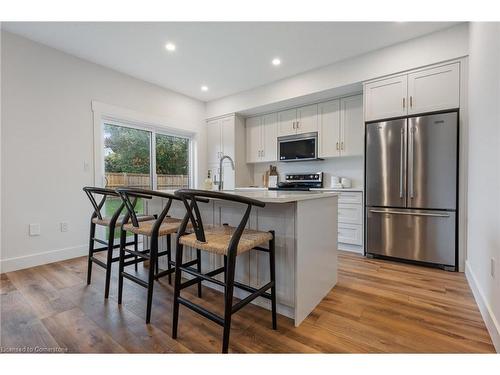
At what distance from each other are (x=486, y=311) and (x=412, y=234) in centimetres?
124

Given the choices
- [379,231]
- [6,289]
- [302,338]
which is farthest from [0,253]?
[379,231]

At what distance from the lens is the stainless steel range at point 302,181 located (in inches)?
162

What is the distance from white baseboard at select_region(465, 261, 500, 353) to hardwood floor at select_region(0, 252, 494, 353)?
4cm

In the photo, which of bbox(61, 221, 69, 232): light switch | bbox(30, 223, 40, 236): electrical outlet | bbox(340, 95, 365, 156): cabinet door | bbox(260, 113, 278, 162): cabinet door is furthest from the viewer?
bbox(260, 113, 278, 162): cabinet door

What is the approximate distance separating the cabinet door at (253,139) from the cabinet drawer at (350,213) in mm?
1942

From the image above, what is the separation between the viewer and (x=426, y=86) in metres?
2.75

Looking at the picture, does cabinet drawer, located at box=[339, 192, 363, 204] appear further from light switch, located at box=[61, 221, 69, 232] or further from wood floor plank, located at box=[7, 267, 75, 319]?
light switch, located at box=[61, 221, 69, 232]

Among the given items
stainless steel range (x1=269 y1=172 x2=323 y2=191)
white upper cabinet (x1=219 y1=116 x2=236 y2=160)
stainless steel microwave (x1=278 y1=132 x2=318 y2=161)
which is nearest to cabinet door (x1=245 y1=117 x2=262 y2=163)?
white upper cabinet (x1=219 y1=116 x2=236 y2=160)

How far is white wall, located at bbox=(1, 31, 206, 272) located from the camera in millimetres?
2605

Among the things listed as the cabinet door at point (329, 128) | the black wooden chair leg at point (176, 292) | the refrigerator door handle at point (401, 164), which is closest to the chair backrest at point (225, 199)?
the black wooden chair leg at point (176, 292)

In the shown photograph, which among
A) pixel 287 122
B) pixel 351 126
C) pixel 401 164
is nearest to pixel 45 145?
pixel 287 122

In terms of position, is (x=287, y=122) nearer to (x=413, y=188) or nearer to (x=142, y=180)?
(x=413, y=188)
